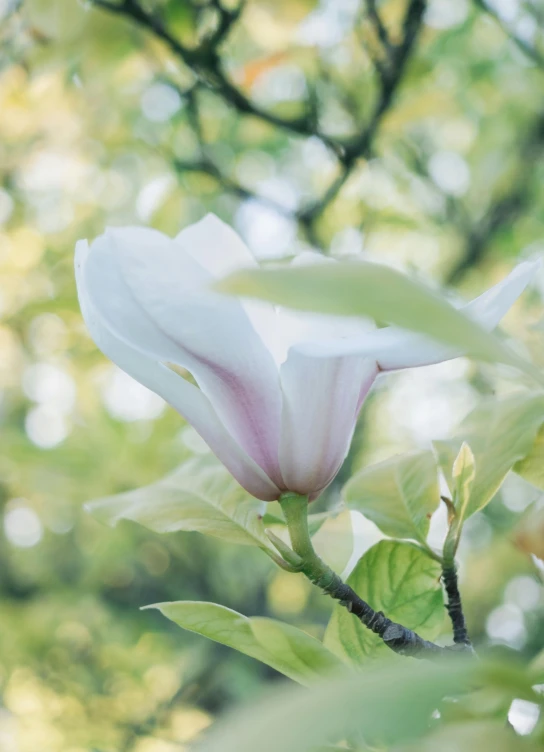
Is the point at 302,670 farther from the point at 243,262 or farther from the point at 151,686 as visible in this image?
the point at 151,686

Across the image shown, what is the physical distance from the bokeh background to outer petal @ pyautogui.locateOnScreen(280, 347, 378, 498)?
436 millimetres

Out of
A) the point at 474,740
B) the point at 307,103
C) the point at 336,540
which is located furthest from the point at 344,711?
the point at 307,103

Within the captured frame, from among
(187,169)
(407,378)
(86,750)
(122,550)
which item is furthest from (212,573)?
(187,169)

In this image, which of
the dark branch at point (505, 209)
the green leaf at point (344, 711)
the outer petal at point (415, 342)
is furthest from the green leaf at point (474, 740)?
the dark branch at point (505, 209)

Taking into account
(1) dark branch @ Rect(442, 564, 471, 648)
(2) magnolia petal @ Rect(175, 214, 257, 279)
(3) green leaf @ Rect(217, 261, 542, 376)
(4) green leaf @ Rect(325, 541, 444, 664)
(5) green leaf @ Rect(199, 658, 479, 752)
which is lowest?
(4) green leaf @ Rect(325, 541, 444, 664)

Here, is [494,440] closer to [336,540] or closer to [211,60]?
[336,540]

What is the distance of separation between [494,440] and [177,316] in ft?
0.54

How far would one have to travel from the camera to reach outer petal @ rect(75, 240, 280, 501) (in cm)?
30

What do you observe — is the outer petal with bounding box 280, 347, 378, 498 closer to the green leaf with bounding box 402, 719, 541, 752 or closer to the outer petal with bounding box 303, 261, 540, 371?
the outer petal with bounding box 303, 261, 540, 371

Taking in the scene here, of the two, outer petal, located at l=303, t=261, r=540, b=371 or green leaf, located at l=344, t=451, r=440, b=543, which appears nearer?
outer petal, located at l=303, t=261, r=540, b=371

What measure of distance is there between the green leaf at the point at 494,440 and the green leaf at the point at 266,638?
0.36ft

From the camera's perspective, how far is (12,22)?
996 millimetres

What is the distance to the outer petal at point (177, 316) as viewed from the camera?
267mm

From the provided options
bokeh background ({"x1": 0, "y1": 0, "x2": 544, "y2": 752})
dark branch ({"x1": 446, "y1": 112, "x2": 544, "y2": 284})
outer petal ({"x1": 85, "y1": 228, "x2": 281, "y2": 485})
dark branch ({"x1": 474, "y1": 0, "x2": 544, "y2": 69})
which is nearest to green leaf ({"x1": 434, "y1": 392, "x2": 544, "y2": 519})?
outer petal ({"x1": 85, "y1": 228, "x2": 281, "y2": 485})
